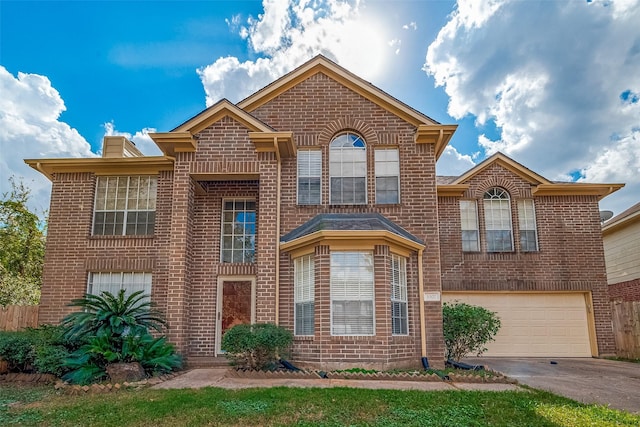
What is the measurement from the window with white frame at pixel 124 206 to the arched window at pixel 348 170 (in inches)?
205

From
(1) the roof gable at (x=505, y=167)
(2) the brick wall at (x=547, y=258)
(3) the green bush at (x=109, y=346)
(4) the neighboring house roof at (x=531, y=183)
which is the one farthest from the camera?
(1) the roof gable at (x=505, y=167)

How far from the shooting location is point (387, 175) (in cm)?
1224

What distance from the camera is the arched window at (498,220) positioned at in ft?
50.3

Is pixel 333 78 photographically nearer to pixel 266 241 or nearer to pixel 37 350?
pixel 266 241

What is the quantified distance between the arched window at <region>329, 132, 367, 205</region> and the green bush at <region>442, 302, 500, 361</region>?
146 inches

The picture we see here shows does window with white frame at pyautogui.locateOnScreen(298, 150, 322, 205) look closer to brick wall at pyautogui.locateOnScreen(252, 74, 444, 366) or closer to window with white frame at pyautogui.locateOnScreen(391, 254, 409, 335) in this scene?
brick wall at pyautogui.locateOnScreen(252, 74, 444, 366)

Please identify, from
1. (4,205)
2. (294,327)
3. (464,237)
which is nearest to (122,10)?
(294,327)

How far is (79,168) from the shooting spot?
13211 millimetres

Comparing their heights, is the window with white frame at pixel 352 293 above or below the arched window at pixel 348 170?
below

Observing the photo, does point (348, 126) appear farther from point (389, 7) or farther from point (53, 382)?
point (53, 382)

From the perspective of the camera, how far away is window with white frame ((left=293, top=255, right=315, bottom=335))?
1067 centimetres

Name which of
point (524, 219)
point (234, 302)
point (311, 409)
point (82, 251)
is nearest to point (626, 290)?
point (524, 219)

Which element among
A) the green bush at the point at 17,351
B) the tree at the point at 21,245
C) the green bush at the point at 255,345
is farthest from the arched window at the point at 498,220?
the tree at the point at 21,245

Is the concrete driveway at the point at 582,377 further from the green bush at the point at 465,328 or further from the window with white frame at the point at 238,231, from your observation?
the window with white frame at the point at 238,231
